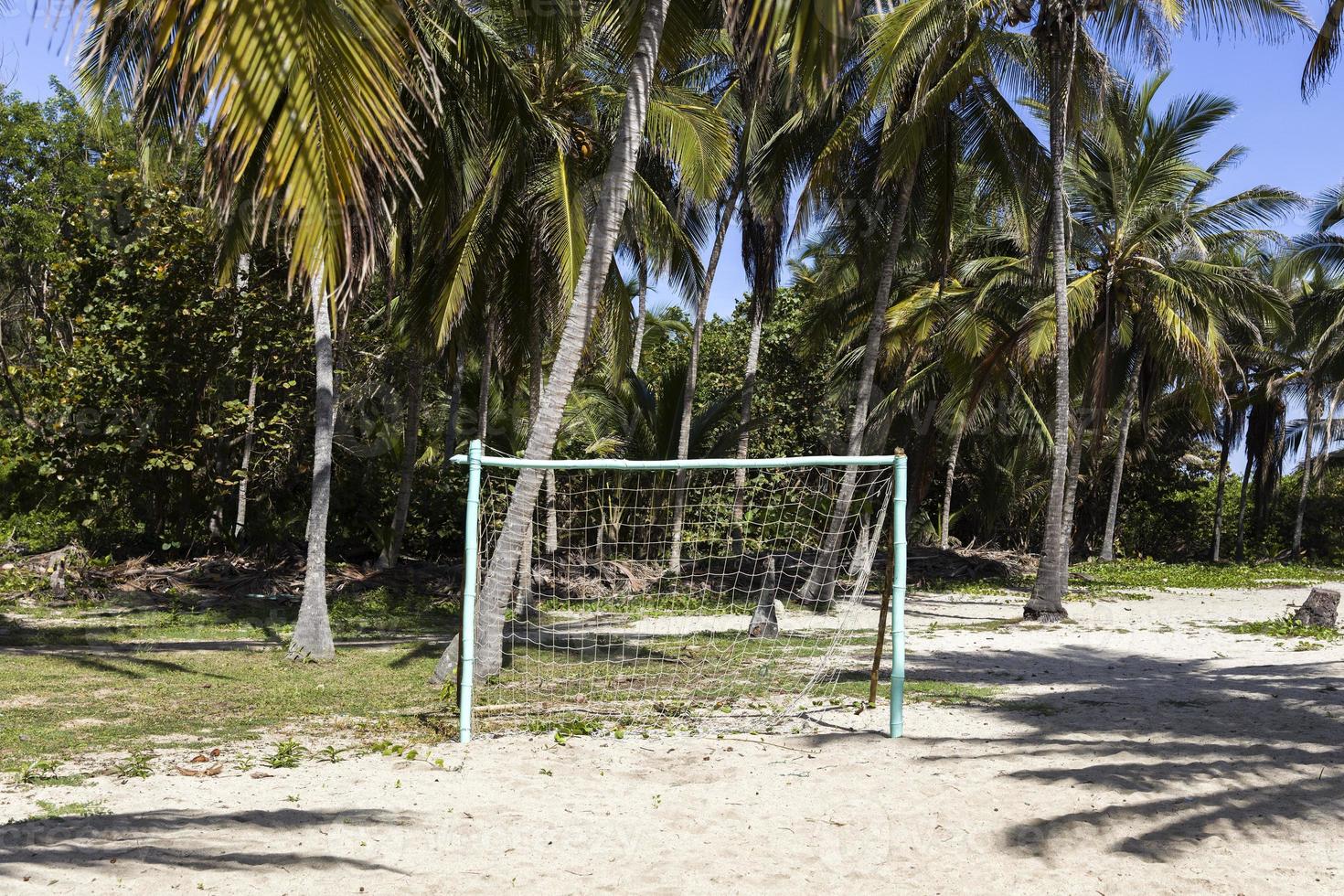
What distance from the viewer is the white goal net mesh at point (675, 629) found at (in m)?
8.23

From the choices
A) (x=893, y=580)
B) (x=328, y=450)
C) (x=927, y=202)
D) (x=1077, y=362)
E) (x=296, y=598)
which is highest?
(x=927, y=202)

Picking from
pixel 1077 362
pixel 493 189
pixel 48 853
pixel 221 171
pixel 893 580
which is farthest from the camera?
pixel 1077 362

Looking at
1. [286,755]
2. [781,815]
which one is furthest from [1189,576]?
[286,755]

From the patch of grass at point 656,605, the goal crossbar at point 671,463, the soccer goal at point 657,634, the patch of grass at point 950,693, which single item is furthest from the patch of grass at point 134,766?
the patch of grass at point 656,605

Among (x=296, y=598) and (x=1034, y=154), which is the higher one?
(x=1034, y=154)

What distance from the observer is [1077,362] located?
19828 millimetres

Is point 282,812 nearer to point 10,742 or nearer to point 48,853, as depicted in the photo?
point 48,853

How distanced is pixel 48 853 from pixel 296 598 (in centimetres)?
1091

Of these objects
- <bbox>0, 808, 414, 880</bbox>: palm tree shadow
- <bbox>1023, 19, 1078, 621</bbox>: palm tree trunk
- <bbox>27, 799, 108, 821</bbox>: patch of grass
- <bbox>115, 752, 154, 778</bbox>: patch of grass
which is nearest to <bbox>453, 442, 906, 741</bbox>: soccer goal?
<bbox>115, 752, 154, 778</bbox>: patch of grass

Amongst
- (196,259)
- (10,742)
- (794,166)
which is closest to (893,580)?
(10,742)

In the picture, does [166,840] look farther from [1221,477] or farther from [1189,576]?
[1221,477]

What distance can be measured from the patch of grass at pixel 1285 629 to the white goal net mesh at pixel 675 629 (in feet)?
14.9

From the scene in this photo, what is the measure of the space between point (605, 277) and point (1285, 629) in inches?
361

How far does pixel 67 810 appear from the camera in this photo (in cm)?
493
